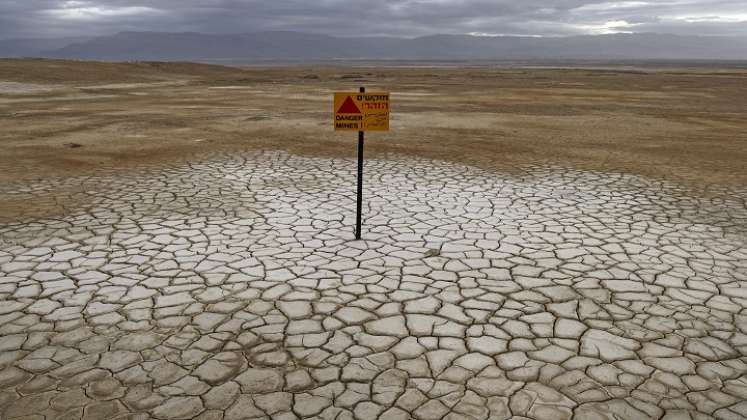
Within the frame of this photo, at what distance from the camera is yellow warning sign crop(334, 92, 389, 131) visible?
5.39 m

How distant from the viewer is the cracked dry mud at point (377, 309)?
130 inches

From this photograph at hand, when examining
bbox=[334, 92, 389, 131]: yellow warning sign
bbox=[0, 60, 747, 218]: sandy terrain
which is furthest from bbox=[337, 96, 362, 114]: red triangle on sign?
bbox=[0, 60, 747, 218]: sandy terrain

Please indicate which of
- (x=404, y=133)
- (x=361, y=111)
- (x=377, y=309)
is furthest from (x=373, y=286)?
(x=404, y=133)

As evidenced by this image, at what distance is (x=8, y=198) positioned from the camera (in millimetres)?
7719

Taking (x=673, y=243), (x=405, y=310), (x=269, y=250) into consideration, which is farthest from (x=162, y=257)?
(x=673, y=243)

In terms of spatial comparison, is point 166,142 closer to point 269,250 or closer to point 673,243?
point 269,250

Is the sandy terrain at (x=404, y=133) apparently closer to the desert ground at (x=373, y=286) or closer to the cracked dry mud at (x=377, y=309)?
the desert ground at (x=373, y=286)

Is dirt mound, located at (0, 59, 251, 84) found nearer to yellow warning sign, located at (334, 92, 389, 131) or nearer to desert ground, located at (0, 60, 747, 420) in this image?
desert ground, located at (0, 60, 747, 420)

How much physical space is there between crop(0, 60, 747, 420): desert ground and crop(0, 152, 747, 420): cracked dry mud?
0.02 meters

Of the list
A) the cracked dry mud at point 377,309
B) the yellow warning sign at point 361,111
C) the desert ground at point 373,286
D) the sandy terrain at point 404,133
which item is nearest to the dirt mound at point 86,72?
the sandy terrain at point 404,133

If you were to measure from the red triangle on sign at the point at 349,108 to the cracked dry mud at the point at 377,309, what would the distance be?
1.41m

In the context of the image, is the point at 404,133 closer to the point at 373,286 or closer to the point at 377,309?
the point at 373,286

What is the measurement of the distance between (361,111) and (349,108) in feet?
0.39

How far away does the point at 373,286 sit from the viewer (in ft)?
16.0
